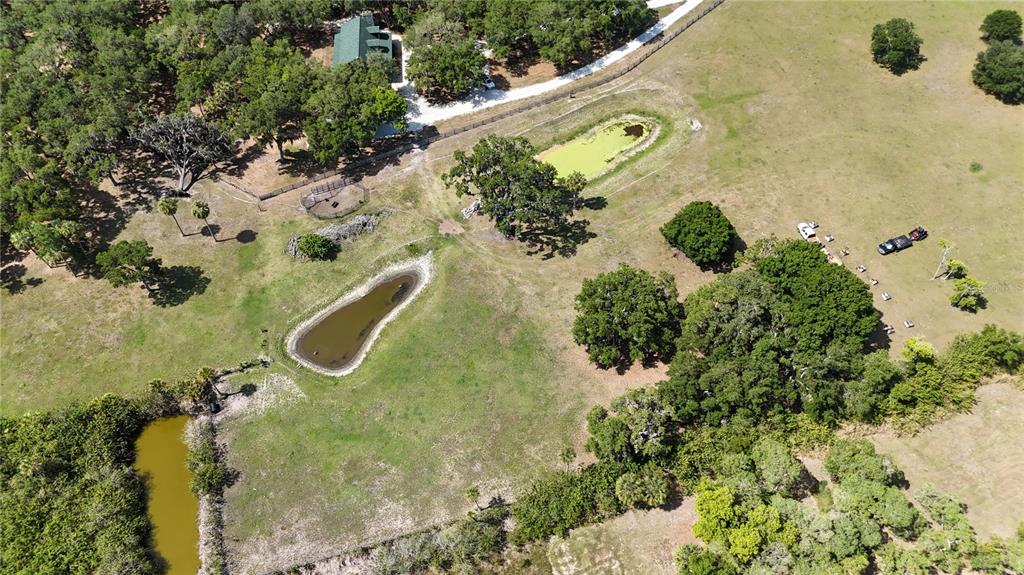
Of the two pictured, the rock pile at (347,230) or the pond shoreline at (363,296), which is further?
the rock pile at (347,230)

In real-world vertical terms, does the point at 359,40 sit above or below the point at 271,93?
above

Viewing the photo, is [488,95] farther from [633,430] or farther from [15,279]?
[15,279]

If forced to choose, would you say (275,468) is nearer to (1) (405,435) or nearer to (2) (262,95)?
(1) (405,435)

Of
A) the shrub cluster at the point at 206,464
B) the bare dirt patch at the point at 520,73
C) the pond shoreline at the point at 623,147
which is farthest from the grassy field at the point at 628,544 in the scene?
the bare dirt patch at the point at 520,73

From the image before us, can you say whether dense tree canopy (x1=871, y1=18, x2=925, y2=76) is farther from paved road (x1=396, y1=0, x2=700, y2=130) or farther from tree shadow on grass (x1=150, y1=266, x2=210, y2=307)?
tree shadow on grass (x1=150, y1=266, x2=210, y2=307)

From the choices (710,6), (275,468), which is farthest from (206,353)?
(710,6)

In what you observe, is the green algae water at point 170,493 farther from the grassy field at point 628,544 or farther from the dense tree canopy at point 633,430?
the dense tree canopy at point 633,430

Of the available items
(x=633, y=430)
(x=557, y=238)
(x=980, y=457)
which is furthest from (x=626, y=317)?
(x=980, y=457)
